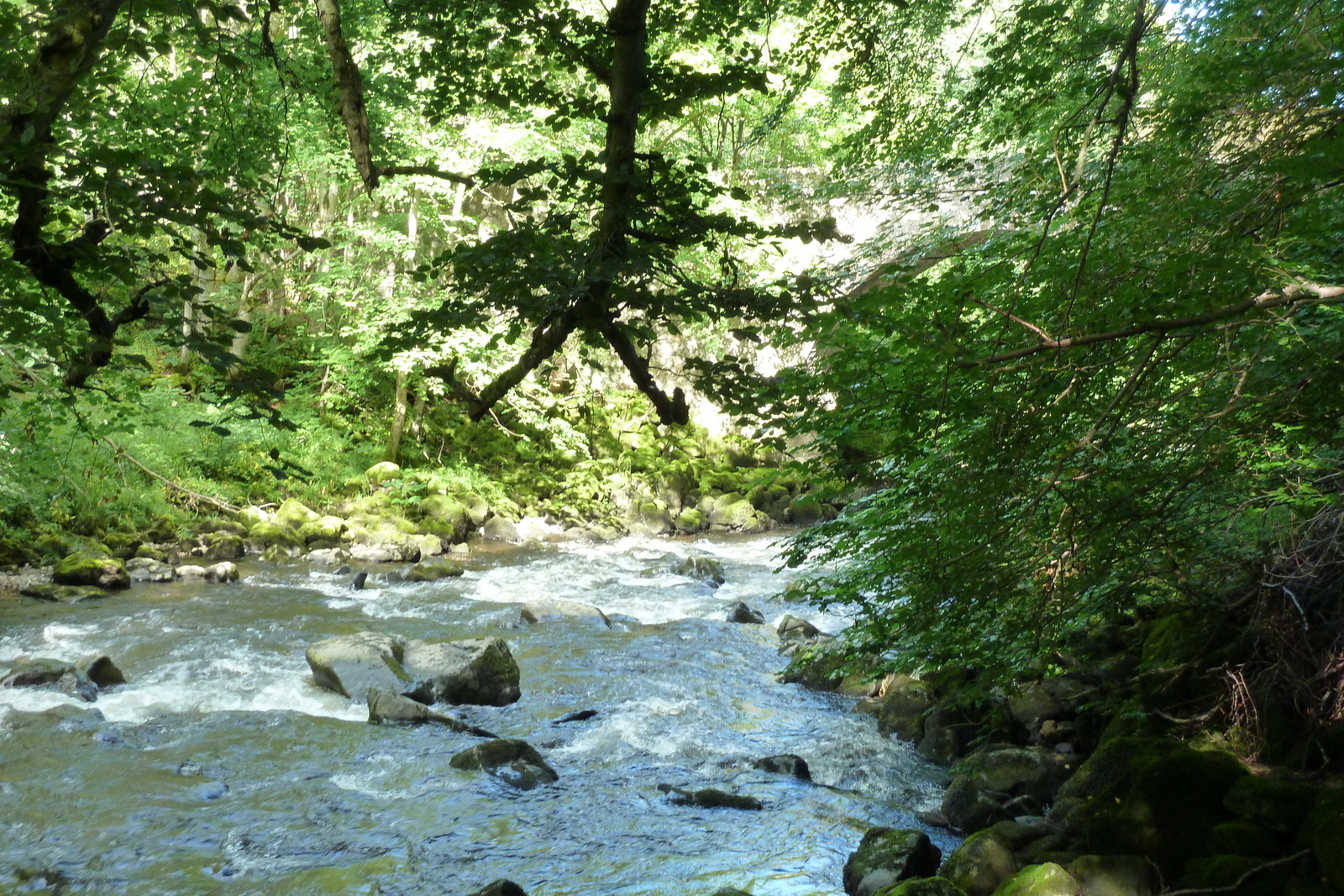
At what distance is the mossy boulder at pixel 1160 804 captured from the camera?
448 cm

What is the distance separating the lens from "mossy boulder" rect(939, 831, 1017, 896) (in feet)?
15.7

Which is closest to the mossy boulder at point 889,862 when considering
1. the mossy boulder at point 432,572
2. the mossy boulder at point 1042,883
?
the mossy boulder at point 1042,883

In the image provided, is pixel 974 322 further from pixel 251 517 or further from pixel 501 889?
pixel 251 517

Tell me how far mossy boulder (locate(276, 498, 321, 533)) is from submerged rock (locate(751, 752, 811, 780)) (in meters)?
10.6

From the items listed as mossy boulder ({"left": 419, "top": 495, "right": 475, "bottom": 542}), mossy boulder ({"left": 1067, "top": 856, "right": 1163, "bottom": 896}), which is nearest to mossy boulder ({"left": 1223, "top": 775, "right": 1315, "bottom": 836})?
mossy boulder ({"left": 1067, "top": 856, "right": 1163, "bottom": 896})

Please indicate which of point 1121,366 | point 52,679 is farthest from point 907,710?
point 52,679

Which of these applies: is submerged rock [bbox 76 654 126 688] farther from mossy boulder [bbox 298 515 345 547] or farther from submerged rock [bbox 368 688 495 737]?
mossy boulder [bbox 298 515 345 547]

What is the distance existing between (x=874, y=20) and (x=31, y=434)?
9.66 m

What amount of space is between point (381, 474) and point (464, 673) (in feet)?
32.5

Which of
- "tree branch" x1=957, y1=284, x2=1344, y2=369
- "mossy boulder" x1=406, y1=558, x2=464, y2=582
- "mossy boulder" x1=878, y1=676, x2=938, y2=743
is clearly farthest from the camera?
"mossy boulder" x1=406, y1=558, x2=464, y2=582

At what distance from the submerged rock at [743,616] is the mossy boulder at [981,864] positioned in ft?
22.2

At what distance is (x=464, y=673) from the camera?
27.5ft

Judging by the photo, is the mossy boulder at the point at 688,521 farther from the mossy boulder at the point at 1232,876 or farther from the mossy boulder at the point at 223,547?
the mossy boulder at the point at 1232,876

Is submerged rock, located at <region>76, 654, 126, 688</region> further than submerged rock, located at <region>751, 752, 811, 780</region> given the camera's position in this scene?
Yes
